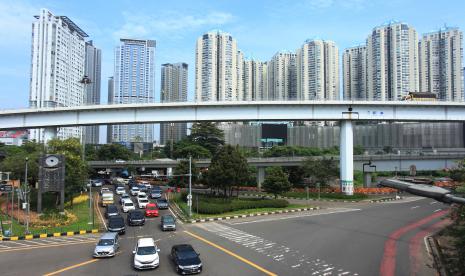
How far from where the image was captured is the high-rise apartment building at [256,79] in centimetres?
13362

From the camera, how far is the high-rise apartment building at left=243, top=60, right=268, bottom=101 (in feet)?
438

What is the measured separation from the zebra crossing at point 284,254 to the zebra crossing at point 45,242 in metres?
9.85

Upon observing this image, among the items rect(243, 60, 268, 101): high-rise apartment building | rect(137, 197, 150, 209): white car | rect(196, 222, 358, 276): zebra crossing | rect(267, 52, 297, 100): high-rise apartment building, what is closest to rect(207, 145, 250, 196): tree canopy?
rect(137, 197, 150, 209): white car

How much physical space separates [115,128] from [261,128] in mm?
74085

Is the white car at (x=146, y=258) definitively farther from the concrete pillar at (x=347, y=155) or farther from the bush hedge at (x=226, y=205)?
the concrete pillar at (x=347, y=155)

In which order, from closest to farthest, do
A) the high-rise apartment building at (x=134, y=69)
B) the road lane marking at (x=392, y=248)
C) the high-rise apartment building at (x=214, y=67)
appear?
the road lane marking at (x=392, y=248), the high-rise apartment building at (x=214, y=67), the high-rise apartment building at (x=134, y=69)

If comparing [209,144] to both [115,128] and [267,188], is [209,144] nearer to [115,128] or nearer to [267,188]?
[267,188]

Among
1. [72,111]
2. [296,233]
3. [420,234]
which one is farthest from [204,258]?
[72,111]

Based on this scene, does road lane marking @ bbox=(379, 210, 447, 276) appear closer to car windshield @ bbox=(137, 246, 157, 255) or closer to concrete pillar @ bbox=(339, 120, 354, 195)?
car windshield @ bbox=(137, 246, 157, 255)

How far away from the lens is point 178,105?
171ft

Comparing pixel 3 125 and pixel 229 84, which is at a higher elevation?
pixel 229 84

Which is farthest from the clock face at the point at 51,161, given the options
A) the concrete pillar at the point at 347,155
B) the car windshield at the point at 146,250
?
the concrete pillar at the point at 347,155

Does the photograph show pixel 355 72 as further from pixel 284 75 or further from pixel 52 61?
pixel 52 61

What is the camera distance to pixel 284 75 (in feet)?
426
